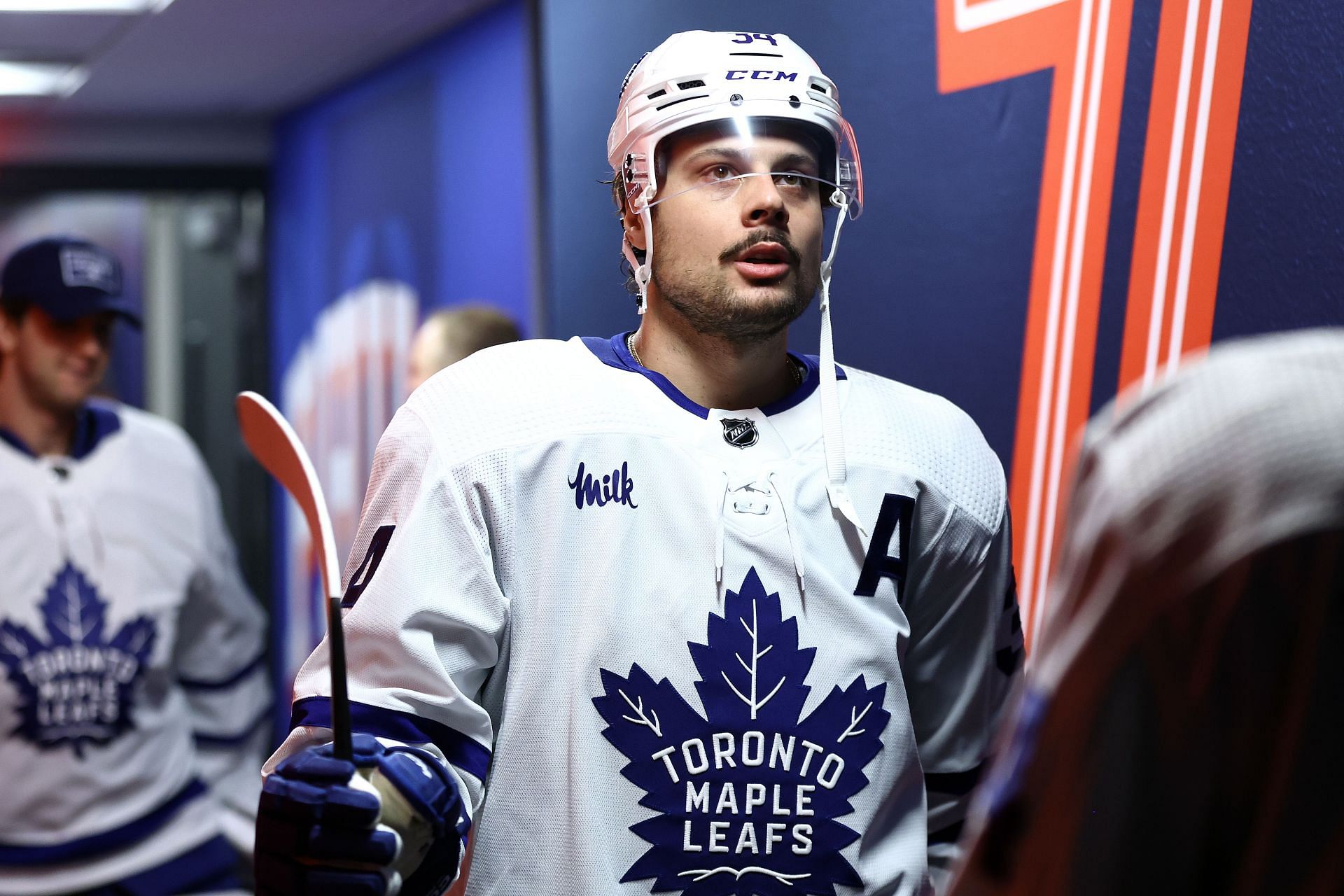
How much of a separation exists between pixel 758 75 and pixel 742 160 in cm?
10

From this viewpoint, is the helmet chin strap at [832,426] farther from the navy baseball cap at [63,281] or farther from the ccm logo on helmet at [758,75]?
the navy baseball cap at [63,281]

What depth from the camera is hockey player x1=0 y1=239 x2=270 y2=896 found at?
129 inches

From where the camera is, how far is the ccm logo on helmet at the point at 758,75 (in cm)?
164

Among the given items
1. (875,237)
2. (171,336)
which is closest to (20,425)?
(171,336)

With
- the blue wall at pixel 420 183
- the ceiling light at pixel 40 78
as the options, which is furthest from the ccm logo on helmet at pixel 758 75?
the ceiling light at pixel 40 78

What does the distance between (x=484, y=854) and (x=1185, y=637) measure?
1.12 metres

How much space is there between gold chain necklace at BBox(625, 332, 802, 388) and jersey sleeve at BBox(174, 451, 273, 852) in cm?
228

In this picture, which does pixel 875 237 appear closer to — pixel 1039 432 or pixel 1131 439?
pixel 1039 432

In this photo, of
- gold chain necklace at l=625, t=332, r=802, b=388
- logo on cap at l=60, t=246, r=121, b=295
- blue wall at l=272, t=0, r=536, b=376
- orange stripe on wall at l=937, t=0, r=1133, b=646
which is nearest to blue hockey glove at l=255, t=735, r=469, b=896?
gold chain necklace at l=625, t=332, r=802, b=388

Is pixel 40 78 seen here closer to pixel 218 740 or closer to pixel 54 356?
pixel 54 356

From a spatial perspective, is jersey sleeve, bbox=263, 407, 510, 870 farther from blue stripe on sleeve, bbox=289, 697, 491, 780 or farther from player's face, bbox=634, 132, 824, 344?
player's face, bbox=634, 132, 824, 344

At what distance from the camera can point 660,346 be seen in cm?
167

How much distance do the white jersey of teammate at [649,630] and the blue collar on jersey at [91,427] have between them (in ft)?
7.53

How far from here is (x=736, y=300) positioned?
1590 mm
